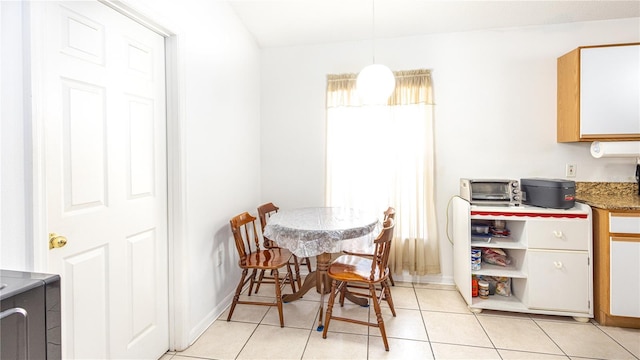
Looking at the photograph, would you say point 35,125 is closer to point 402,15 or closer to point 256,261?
point 256,261

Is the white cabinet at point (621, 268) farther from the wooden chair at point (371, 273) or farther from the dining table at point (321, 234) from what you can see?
the dining table at point (321, 234)

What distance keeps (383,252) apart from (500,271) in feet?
3.63

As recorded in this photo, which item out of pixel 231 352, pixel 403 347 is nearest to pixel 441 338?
pixel 403 347

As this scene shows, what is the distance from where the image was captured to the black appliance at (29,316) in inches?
25.1

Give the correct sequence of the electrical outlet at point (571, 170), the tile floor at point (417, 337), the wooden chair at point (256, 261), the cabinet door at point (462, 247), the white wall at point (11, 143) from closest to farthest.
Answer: the white wall at point (11, 143)
the tile floor at point (417, 337)
the wooden chair at point (256, 261)
the cabinet door at point (462, 247)
the electrical outlet at point (571, 170)

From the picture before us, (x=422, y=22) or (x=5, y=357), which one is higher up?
(x=422, y=22)

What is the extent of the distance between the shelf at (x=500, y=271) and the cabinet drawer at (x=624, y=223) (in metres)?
0.71

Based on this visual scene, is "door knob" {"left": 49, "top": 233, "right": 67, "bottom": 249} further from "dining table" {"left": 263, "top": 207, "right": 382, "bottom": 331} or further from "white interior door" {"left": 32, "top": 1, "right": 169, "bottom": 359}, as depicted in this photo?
"dining table" {"left": 263, "top": 207, "right": 382, "bottom": 331}

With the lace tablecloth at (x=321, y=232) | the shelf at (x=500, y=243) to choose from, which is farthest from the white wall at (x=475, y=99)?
the lace tablecloth at (x=321, y=232)

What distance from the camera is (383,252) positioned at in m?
2.26

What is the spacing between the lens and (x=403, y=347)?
2.03 meters

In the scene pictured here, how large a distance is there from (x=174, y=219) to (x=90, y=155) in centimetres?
70

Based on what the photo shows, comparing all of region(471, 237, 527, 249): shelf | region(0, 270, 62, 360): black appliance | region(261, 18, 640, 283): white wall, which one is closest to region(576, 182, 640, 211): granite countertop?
region(261, 18, 640, 283): white wall

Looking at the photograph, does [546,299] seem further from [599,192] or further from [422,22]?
[422,22]
